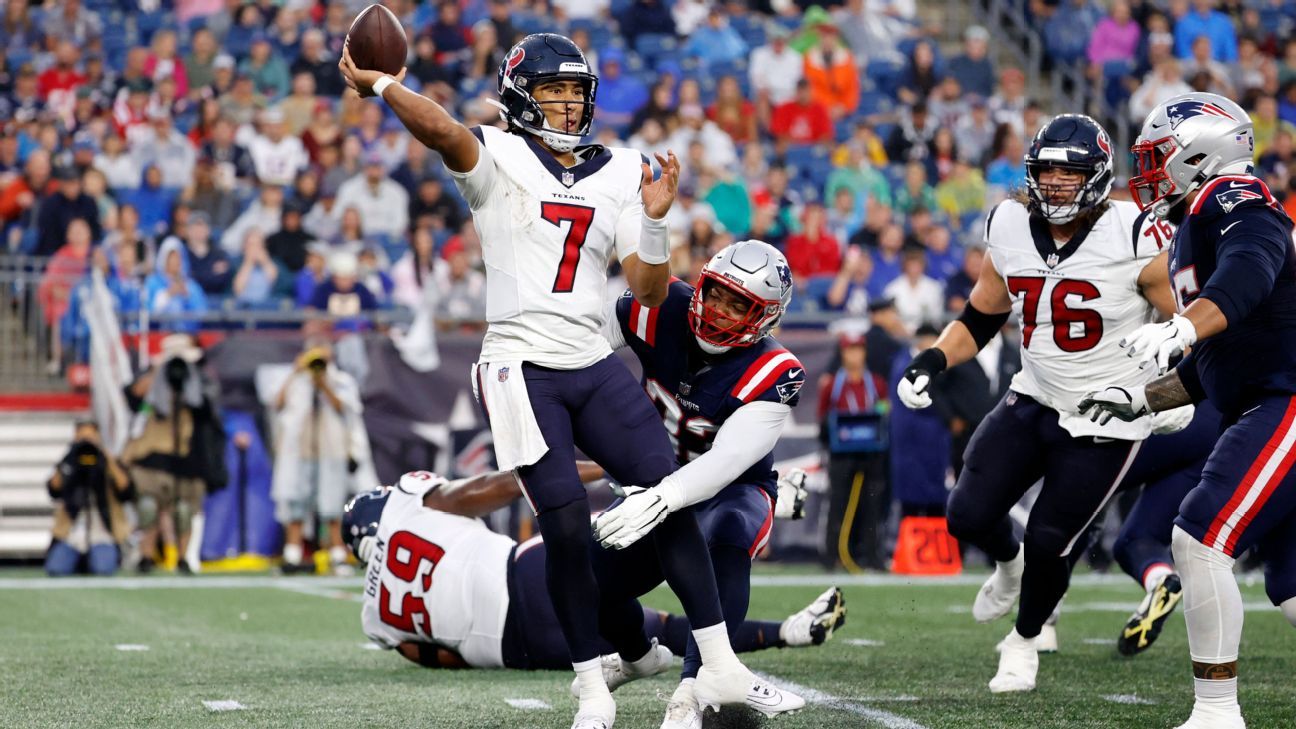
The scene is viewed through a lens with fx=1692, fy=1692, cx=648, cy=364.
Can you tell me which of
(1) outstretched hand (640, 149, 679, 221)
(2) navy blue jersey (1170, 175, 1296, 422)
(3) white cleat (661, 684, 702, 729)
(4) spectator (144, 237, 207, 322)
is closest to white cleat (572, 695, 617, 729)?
(3) white cleat (661, 684, 702, 729)

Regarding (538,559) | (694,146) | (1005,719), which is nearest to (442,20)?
(694,146)

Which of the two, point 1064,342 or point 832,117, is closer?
point 1064,342

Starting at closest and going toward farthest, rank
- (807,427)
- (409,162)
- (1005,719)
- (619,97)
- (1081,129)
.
→ (1005,719), (1081,129), (807,427), (409,162), (619,97)

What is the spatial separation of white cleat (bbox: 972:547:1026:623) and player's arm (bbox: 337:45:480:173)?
8.31 feet

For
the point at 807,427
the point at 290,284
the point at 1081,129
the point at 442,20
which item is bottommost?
the point at 807,427

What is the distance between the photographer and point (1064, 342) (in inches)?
215

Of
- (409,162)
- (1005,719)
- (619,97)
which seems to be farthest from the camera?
(619,97)

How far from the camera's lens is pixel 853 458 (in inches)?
425

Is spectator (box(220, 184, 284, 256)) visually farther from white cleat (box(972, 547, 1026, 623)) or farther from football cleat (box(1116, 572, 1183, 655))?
football cleat (box(1116, 572, 1183, 655))

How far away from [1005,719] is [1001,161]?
1013cm

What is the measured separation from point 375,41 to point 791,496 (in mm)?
1825

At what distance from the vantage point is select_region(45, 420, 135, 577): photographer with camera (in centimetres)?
1015

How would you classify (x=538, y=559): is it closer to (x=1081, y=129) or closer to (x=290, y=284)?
(x=1081, y=129)

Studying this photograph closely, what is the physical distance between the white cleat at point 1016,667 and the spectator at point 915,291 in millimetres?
6795
